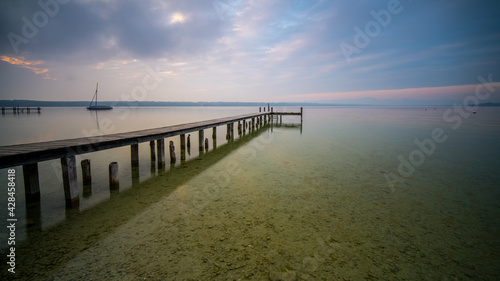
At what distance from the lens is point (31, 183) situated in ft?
14.5

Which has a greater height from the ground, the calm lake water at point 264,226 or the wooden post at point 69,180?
the wooden post at point 69,180

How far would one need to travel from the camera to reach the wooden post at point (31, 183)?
4324 mm

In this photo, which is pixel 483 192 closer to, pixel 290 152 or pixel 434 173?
pixel 434 173

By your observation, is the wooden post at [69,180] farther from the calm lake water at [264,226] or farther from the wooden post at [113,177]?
the wooden post at [113,177]

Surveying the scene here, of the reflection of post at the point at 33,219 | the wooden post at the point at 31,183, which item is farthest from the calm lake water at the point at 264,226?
the wooden post at the point at 31,183

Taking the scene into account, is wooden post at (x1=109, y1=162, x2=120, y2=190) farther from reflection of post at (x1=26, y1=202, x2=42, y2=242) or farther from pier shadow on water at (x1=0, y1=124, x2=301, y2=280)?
reflection of post at (x1=26, y1=202, x2=42, y2=242)

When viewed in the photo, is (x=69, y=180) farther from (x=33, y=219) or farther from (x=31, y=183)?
(x=31, y=183)

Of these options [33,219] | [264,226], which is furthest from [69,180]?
[264,226]

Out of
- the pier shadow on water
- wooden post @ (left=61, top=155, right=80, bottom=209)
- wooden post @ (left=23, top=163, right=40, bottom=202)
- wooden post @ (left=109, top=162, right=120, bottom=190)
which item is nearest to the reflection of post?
the pier shadow on water

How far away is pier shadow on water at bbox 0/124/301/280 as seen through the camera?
8.68 ft

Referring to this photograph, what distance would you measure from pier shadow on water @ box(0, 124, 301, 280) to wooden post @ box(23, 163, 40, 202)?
0.20 meters

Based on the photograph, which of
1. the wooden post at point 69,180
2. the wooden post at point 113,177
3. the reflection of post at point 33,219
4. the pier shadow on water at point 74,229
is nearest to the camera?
the pier shadow on water at point 74,229

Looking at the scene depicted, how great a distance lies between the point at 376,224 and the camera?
148 inches

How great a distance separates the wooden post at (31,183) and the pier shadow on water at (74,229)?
0.65 feet
